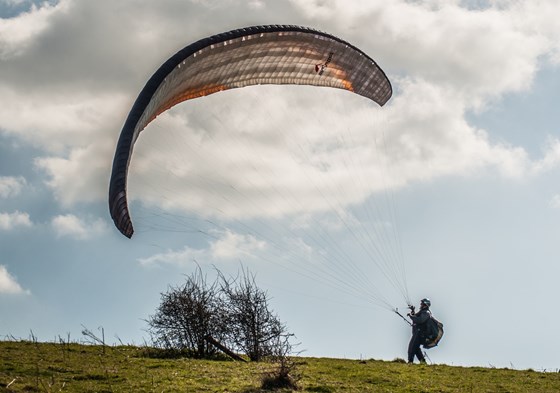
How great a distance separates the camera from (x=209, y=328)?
2323 centimetres

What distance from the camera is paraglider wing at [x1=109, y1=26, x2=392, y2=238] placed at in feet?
50.8

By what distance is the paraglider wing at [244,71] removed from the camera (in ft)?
50.8

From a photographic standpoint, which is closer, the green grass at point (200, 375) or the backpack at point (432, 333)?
Result: the green grass at point (200, 375)

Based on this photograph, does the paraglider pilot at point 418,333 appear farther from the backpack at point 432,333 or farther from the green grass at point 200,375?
the green grass at point 200,375

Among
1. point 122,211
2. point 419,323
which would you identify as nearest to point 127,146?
point 122,211

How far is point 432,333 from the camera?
25.0 metres

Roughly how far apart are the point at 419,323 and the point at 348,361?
3397 millimetres

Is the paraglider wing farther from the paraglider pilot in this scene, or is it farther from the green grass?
the paraglider pilot

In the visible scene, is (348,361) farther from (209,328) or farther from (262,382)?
(262,382)

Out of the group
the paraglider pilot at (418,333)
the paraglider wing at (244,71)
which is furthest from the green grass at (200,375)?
the paraglider wing at (244,71)

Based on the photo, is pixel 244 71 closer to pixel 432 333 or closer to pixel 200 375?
pixel 200 375

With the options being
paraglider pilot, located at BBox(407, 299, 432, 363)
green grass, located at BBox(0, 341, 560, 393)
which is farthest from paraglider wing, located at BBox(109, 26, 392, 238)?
paraglider pilot, located at BBox(407, 299, 432, 363)

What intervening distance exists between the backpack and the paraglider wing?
7302 mm

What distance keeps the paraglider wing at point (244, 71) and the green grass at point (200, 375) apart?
3.62m
